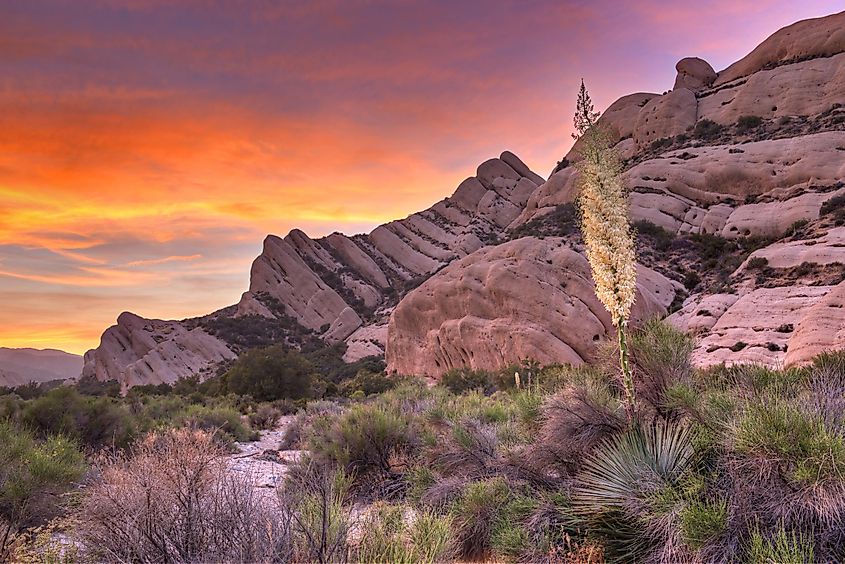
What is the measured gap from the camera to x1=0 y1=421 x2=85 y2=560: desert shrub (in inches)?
220

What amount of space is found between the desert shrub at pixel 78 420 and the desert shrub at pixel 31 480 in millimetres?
3528

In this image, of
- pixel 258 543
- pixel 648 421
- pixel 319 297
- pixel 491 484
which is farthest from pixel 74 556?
pixel 319 297

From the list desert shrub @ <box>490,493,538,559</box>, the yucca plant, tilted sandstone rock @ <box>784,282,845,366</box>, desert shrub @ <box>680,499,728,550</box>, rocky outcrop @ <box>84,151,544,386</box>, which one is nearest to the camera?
desert shrub @ <box>680,499,728,550</box>

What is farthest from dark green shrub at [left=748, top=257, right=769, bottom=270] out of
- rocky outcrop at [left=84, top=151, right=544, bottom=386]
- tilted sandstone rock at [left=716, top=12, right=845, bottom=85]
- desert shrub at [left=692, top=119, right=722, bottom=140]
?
tilted sandstone rock at [left=716, top=12, right=845, bottom=85]

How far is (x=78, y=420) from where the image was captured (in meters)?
10.8

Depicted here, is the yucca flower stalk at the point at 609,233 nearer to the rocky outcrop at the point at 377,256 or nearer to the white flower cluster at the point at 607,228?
the white flower cluster at the point at 607,228

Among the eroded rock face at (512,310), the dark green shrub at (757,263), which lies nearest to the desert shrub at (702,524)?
the eroded rock face at (512,310)

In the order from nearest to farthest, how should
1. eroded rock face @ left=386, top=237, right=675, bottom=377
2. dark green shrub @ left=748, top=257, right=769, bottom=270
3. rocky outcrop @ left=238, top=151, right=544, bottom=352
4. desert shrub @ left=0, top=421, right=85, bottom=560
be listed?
desert shrub @ left=0, top=421, right=85, bottom=560 → dark green shrub @ left=748, top=257, right=769, bottom=270 → eroded rock face @ left=386, top=237, right=675, bottom=377 → rocky outcrop @ left=238, top=151, right=544, bottom=352

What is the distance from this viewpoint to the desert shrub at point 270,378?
2533 centimetres

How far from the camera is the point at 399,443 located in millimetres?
8562

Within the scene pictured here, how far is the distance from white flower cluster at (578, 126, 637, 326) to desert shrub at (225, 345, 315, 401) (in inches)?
884

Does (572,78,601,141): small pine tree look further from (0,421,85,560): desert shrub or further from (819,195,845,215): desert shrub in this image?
(819,195,845,215): desert shrub

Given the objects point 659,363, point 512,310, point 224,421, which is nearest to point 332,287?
point 512,310

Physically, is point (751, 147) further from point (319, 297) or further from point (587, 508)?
point (319, 297)
